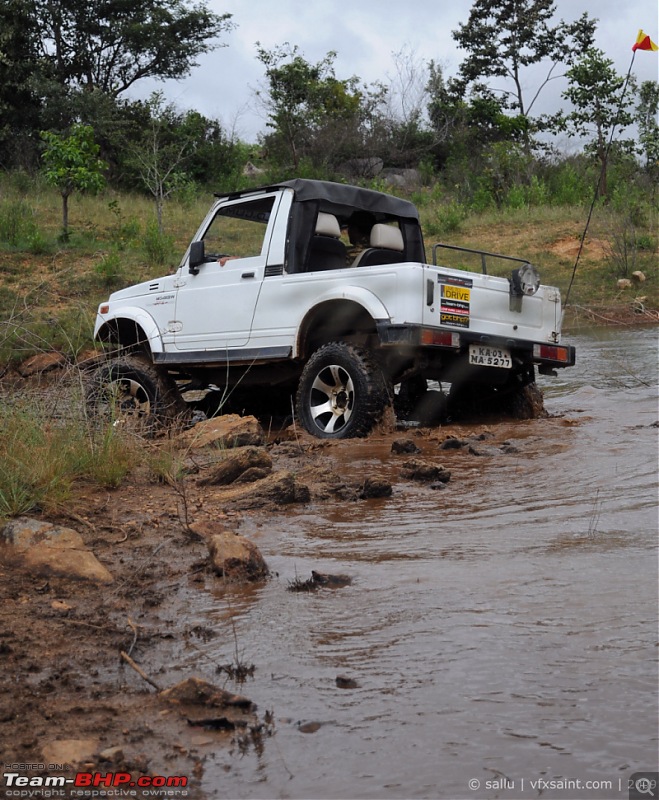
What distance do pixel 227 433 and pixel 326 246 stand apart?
1.95m

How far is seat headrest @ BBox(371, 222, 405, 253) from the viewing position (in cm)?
782

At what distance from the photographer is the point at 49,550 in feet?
12.2

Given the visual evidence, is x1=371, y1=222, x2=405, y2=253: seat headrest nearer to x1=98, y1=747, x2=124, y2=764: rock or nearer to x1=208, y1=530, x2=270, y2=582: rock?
x1=208, y1=530, x2=270, y2=582: rock

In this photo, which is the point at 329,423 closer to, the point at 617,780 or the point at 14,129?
the point at 617,780

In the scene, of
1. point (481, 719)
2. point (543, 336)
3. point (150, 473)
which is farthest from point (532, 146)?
point (481, 719)

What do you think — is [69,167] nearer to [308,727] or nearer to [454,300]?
[454,300]

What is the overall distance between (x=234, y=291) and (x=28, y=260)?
388 inches

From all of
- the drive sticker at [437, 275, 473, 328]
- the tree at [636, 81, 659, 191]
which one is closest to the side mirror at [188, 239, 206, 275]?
the drive sticker at [437, 275, 473, 328]

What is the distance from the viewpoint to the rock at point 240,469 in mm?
5324

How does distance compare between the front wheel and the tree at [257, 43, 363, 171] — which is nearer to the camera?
the front wheel

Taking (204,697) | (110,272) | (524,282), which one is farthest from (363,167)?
(204,697)

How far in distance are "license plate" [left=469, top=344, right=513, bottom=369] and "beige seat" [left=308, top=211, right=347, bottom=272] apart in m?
1.32

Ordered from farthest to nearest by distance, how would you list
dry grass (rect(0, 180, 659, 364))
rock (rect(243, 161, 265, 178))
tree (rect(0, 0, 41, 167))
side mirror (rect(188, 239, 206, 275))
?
rock (rect(243, 161, 265, 178)), tree (rect(0, 0, 41, 167)), dry grass (rect(0, 180, 659, 364)), side mirror (rect(188, 239, 206, 275))

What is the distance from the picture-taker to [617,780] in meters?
2.02
